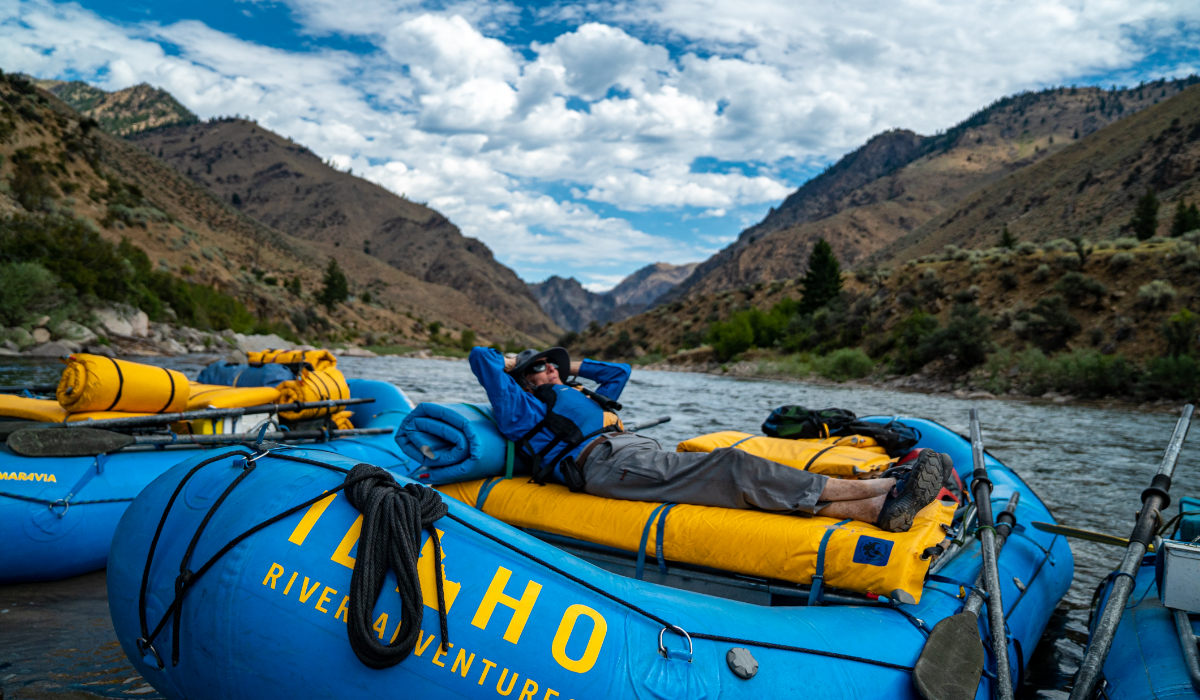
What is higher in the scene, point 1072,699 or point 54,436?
point 54,436

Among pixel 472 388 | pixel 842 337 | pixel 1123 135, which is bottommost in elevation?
pixel 472 388

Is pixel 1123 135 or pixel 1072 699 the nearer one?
pixel 1072 699

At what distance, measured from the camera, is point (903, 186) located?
120 metres

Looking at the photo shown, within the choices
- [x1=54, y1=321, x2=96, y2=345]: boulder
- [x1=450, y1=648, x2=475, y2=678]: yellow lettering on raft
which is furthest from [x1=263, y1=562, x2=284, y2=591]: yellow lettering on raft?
[x1=54, y1=321, x2=96, y2=345]: boulder

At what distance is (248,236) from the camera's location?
60812 millimetres

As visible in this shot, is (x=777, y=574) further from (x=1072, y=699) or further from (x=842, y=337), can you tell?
(x=842, y=337)

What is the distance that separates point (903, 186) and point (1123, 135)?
231 ft

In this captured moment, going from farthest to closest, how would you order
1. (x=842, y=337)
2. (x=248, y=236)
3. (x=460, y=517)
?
1. (x=248, y=236)
2. (x=842, y=337)
3. (x=460, y=517)

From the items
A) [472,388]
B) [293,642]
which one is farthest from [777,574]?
[472,388]

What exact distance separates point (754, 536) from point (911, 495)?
0.77 m

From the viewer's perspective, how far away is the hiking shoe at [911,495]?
282 cm

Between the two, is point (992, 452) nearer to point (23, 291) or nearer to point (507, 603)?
point (507, 603)

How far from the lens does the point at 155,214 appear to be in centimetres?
3956

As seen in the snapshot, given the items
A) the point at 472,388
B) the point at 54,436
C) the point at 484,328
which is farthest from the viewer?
the point at 484,328
